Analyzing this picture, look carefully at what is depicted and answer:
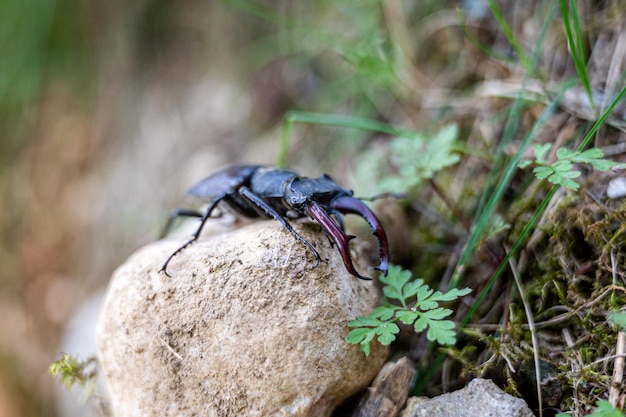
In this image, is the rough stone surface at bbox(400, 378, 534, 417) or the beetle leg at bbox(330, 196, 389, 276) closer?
the rough stone surface at bbox(400, 378, 534, 417)

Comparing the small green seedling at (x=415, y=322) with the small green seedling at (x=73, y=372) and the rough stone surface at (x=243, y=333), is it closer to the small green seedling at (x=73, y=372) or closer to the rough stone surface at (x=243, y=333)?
the rough stone surface at (x=243, y=333)

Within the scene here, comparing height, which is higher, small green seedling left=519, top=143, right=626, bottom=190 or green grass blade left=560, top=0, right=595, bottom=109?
green grass blade left=560, top=0, right=595, bottom=109

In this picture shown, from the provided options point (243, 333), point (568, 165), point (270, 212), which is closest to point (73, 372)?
point (243, 333)

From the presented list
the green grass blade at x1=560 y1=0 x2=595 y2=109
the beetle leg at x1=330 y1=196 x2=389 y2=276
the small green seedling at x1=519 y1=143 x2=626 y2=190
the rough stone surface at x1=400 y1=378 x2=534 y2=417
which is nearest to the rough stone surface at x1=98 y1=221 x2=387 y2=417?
the beetle leg at x1=330 y1=196 x2=389 y2=276

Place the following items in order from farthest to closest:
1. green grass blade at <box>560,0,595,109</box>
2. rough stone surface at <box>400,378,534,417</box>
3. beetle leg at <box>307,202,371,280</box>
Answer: green grass blade at <box>560,0,595,109</box>, beetle leg at <box>307,202,371,280</box>, rough stone surface at <box>400,378,534,417</box>

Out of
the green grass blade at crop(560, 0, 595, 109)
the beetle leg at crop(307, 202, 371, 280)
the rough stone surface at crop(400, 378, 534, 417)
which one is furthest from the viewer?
the green grass blade at crop(560, 0, 595, 109)

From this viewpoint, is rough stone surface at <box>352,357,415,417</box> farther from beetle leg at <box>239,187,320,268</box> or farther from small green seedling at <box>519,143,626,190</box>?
small green seedling at <box>519,143,626,190</box>

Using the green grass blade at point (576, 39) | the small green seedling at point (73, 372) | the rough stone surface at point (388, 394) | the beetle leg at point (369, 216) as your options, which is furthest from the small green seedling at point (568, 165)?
the small green seedling at point (73, 372)
